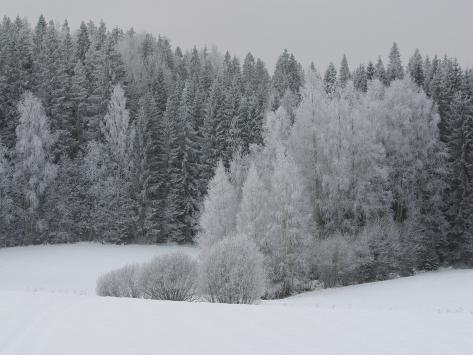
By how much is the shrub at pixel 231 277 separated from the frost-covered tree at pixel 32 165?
3040 centimetres

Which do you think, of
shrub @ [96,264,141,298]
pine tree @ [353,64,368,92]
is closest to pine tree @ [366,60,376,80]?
pine tree @ [353,64,368,92]

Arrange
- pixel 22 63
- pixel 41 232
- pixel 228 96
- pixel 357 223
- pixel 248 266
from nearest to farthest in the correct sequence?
pixel 248 266
pixel 357 223
pixel 41 232
pixel 22 63
pixel 228 96

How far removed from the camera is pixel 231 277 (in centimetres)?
1962

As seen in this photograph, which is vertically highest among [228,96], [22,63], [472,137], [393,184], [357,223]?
[22,63]

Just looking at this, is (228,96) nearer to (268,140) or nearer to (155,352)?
(268,140)

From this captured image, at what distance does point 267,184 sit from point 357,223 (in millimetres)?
7762

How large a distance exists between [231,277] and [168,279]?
2.44 metres

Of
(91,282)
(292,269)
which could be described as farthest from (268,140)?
(91,282)

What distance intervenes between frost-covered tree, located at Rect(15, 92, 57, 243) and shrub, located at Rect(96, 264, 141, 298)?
1105 inches

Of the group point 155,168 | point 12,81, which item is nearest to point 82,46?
point 12,81

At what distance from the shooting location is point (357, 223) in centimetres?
3622

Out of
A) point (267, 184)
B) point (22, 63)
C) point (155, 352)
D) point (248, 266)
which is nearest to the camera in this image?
point (155, 352)

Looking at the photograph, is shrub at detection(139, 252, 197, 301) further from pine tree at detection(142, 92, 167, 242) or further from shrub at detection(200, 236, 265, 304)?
pine tree at detection(142, 92, 167, 242)

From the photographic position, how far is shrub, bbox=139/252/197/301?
64.3 feet
